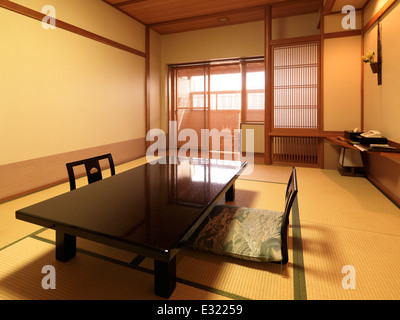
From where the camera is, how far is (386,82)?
3.18 m

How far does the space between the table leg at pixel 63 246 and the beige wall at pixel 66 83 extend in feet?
6.40

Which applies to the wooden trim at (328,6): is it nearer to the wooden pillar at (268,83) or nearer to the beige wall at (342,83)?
the beige wall at (342,83)

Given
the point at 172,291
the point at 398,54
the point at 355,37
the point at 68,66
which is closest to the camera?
the point at 172,291

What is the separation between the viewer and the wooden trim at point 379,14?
2996 mm

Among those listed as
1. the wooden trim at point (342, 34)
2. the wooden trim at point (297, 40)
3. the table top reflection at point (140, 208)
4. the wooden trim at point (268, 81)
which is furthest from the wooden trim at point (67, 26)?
the wooden trim at point (342, 34)

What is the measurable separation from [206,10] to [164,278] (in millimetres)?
5090

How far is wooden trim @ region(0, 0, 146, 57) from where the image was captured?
3.02 m

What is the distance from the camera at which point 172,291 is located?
1441mm

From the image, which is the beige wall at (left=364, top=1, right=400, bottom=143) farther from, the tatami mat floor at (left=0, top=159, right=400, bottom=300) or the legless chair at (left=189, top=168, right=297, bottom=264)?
the legless chair at (left=189, top=168, right=297, bottom=264)

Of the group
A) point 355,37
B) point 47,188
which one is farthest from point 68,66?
point 355,37

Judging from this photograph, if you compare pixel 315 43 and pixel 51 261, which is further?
pixel 315 43
